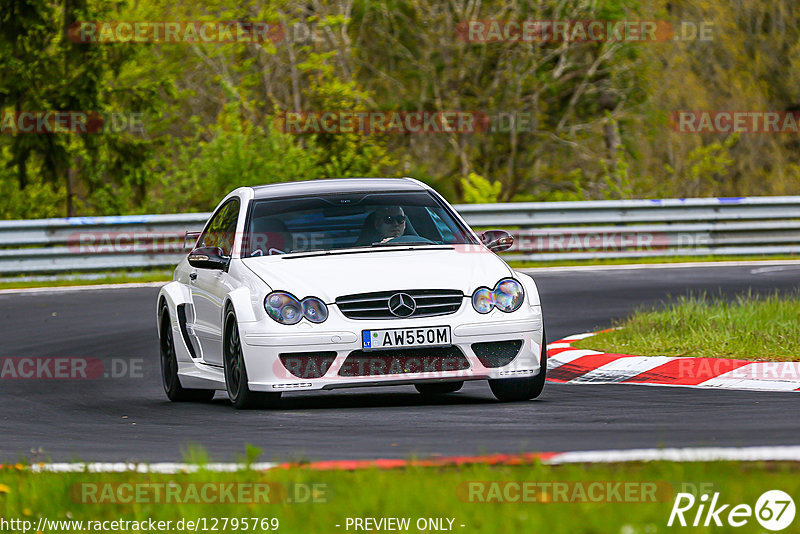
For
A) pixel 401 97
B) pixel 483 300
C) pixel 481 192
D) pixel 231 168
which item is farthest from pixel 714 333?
pixel 401 97

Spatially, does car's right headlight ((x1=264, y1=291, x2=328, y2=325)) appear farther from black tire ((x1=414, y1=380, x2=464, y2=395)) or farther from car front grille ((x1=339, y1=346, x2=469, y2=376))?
black tire ((x1=414, y1=380, x2=464, y2=395))

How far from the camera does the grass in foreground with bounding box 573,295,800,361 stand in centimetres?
1100

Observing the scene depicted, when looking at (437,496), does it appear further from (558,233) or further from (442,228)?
(558,233)

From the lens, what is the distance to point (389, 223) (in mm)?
10180

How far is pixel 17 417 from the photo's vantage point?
9781mm

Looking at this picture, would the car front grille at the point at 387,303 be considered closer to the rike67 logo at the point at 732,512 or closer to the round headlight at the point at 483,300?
the round headlight at the point at 483,300

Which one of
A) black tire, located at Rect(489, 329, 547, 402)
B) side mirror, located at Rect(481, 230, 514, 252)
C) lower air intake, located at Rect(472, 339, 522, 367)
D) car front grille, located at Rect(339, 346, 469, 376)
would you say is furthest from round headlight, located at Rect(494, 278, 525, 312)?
side mirror, located at Rect(481, 230, 514, 252)

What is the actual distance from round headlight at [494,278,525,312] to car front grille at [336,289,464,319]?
27 cm

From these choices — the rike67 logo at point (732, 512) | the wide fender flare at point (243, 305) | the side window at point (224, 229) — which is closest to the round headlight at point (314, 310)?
the wide fender flare at point (243, 305)

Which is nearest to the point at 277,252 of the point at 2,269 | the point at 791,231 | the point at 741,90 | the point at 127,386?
the point at 127,386

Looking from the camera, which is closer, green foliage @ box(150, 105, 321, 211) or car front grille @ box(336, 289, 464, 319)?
car front grille @ box(336, 289, 464, 319)

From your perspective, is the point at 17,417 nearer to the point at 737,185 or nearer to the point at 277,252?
the point at 277,252

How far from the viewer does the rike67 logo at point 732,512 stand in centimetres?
471

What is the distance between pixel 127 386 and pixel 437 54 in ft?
67.0
